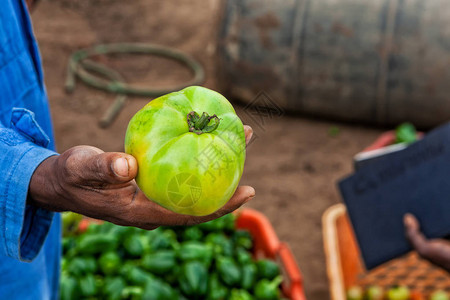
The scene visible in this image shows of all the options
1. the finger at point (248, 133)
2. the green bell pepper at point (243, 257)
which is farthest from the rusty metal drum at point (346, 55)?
the finger at point (248, 133)

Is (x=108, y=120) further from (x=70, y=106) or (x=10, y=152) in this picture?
(x=10, y=152)

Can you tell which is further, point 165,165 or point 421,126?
point 421,126

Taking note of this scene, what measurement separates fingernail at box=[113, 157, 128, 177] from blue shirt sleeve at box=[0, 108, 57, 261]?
0.19m

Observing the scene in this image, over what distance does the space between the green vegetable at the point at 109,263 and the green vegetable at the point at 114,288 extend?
0.09 m

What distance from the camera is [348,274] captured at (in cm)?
276

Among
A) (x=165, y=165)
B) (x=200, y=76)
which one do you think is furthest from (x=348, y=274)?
(x=200, y=76)

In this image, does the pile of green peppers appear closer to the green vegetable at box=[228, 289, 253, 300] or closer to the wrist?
the green vegetable at box=[228, 289, 253, 300]

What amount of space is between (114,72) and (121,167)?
5.06 metres

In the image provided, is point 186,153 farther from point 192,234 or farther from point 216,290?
point 192,234

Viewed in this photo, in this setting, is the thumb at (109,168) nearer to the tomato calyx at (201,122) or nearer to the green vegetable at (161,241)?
the tomato calyx at (201,122)

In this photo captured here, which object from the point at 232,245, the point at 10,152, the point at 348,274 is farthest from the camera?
the point at 348,274

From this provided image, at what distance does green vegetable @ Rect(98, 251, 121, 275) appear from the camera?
2.25 meters

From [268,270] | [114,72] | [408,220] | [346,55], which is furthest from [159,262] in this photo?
[114,72]

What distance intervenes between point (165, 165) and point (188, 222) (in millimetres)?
171
